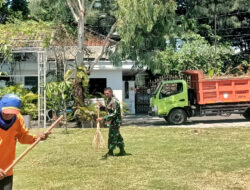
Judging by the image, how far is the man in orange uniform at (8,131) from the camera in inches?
185

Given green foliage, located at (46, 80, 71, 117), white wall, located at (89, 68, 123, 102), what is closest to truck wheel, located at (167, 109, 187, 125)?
green foliage, located at (46, 80, 71, 117)

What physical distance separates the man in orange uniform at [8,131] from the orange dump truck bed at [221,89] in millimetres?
15696

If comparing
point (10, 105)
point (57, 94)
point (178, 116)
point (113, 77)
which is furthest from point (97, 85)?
point (10, 105)

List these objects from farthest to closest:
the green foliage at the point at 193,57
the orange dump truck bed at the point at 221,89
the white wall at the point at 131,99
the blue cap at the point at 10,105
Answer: the white wall at the point at 131,99
the green foliage at the point at 193,57
the orange dump truck bed at the point at 221,89
the blue cap at the point at 10,105

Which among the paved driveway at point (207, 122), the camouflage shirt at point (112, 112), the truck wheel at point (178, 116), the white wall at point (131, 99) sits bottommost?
the paved driveway at point (207, 122)

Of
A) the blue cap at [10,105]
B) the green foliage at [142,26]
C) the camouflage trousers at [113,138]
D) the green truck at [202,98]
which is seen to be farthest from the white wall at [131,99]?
the blue cap at [10,105]

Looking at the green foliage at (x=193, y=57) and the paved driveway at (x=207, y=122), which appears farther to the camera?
the green foliage at (x=193, y=57)

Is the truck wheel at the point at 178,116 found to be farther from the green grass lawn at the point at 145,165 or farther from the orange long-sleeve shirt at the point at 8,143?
the orange long-sleeve shirt at the point at 8,143

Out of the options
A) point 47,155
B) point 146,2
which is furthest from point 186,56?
point 47,155

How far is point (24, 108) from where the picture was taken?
18.9 meters

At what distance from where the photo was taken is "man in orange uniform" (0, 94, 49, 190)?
470 centimetres

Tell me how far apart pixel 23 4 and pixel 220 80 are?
18716 mm

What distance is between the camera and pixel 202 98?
20109 mm

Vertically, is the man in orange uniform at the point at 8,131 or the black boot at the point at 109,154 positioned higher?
the man in orange uniform at the point at 8,131
